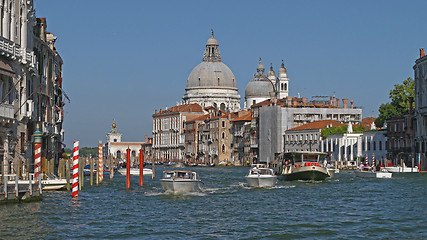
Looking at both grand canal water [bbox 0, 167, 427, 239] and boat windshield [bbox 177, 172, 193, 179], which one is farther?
boat windshield [bbox 177, 172, 193, 179]

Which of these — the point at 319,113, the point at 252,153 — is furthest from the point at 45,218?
the point at 252,153

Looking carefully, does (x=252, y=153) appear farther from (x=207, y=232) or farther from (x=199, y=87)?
(x=207, y=232)

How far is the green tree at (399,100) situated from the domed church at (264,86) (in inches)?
2352

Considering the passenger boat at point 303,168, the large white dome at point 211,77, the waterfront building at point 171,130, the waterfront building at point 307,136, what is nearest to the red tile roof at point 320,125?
the waterfront building at point 307,136

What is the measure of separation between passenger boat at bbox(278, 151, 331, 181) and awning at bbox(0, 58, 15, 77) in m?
21.3

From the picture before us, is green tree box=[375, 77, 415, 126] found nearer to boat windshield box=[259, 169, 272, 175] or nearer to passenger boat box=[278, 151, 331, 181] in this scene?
passenger boat box=[278, 151, 331, 181]

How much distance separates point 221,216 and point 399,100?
65537 mm

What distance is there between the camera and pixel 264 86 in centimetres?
15800

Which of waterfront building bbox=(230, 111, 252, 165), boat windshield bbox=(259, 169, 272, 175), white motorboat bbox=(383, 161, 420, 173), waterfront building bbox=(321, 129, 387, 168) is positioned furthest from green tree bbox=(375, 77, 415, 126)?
boat windshield bbox=(259, 169, 272, 175)

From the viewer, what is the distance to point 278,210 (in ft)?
94.2

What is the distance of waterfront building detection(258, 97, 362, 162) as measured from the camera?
111 metres

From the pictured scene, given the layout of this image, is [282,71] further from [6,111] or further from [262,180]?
[6,111]

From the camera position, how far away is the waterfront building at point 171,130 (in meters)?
158

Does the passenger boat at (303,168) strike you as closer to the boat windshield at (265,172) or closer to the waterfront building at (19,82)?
the boat windshield at (265,172)
